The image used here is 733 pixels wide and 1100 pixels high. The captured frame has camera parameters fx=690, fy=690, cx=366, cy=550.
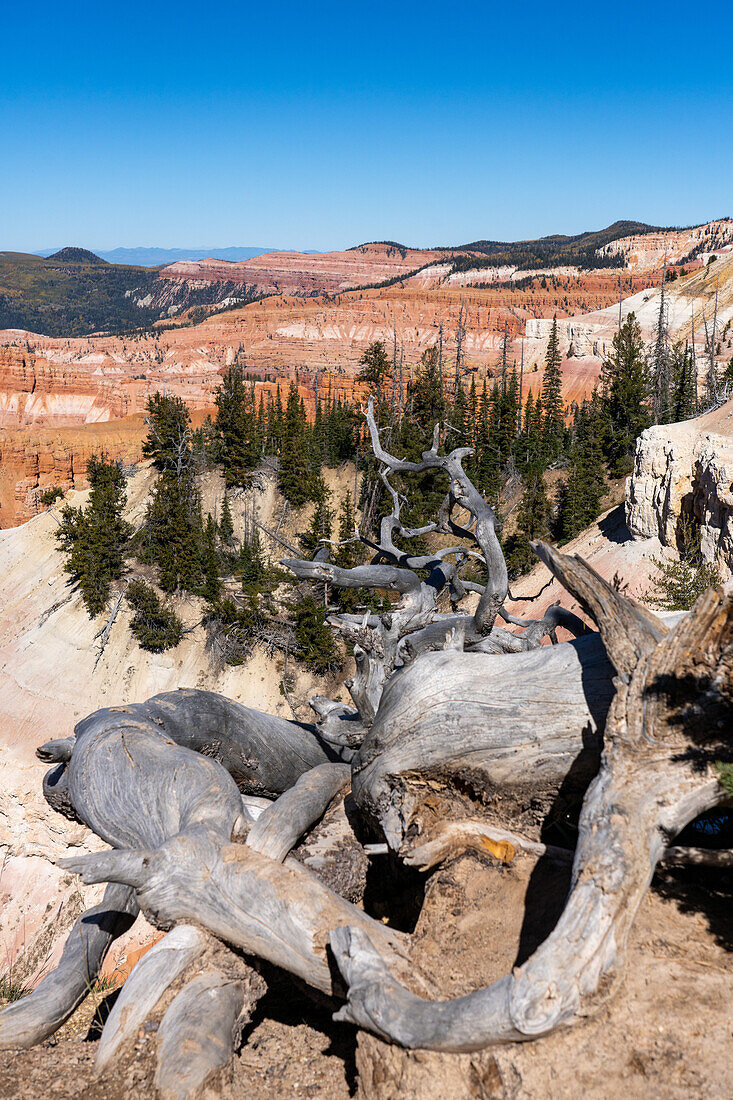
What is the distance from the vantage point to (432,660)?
18.8ft

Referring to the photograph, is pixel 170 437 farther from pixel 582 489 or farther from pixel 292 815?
pixel 292 815

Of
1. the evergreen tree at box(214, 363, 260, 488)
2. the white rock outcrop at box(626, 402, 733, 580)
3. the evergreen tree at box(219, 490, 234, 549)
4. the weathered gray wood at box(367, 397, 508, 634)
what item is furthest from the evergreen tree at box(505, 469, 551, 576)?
the weathered gray wood at box(367, 397, 508, 634)

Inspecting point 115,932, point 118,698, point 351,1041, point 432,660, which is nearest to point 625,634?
point 432,660

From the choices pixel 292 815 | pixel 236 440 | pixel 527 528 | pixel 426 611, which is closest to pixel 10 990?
pixel 292 815

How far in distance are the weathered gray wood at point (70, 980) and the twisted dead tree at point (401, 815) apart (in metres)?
0.02

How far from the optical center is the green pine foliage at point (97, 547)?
3253 centimetres

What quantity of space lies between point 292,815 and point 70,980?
1.79m

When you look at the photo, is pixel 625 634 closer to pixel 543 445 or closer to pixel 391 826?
pixel 391 826

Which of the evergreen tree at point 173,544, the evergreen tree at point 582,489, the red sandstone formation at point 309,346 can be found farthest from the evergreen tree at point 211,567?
the red sandstone formation at point 309,346

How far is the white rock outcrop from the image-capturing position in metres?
22.1

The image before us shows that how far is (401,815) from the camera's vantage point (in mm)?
5398

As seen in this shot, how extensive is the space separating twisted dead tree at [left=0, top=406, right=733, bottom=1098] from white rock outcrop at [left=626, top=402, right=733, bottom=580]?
1799 cm

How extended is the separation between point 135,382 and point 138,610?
8034 cm

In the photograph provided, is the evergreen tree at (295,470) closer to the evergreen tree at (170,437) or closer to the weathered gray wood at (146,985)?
the evergreen tree at (170,437)
